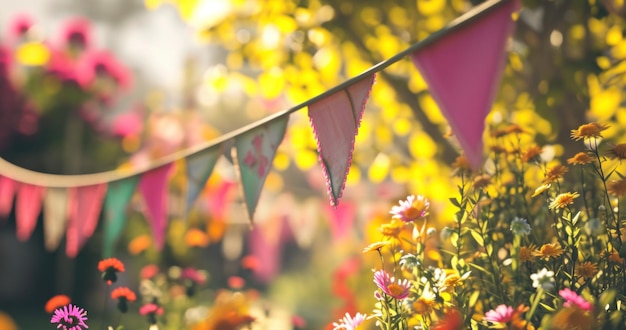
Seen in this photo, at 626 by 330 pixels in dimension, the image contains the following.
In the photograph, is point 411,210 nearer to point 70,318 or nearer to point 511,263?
point 511,263

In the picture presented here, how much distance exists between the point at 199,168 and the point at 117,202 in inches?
35.8

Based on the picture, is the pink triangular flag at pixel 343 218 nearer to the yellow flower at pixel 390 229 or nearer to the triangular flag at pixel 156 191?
the triangular flag at pixel 156 191

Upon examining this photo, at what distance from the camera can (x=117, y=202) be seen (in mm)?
4305

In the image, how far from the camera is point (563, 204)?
225 centimetres

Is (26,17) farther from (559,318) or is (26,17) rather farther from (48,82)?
(559,318)

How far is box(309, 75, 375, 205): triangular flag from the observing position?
7.95ft

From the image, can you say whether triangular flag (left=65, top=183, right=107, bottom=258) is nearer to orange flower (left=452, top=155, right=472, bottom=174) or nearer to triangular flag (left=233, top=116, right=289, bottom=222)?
triangular flag (left=233, top=116, right=289, bottom=222)

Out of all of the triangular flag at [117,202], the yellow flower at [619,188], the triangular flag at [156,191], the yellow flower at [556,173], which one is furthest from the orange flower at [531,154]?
the triangular flag at [117,202]

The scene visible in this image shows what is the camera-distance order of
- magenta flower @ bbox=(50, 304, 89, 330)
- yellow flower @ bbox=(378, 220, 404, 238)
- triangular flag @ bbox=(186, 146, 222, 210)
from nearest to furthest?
magenta flower @ bbox=(50, 304, 89, 330) < yellow flower @ bbox=(378, 220, 404, 238) < triangular flag @ bbox=(186, 146, 222, 210)

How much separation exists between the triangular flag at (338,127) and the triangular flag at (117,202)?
76.7 inches

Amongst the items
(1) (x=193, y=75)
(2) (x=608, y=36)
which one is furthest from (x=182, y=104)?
(2) (x=608, y=36)

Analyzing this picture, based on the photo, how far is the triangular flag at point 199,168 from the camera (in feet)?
11.6

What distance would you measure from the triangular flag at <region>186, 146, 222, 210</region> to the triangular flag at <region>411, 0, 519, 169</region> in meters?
1.46

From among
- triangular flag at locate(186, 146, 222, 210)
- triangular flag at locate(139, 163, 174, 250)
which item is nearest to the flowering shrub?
triangular flag at locate(186, 146, 222, 210)
